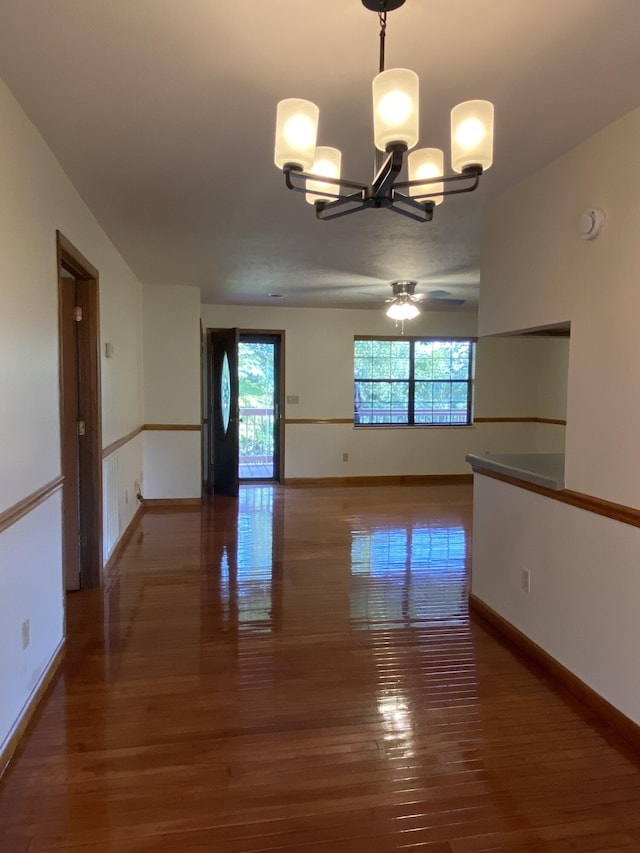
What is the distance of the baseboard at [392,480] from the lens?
24.6ft

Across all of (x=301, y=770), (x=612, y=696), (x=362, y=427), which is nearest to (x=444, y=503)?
(x=362, y=427)

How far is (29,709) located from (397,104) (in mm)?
2468

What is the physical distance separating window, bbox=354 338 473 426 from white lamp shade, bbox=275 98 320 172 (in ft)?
19.8

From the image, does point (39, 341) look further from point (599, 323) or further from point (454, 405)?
point (454, 405)

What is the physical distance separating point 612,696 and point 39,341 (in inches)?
109

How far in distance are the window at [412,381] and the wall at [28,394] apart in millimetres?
5058

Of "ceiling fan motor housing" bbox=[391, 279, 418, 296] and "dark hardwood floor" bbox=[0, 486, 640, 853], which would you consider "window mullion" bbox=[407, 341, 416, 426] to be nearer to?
"ceiling fan motor housing" bbox=[391, 279, 418, 296]

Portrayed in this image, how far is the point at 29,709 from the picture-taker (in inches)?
85.1

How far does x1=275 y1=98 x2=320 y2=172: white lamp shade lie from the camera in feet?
5.10

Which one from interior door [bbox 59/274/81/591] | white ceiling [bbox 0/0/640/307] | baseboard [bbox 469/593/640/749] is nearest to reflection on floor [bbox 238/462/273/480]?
interior door [bbox 59/274/81/591]

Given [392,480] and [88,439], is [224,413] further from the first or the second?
[88,439]

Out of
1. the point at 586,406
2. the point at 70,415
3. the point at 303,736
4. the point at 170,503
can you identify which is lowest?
the point at 303,736

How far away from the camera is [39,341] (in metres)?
2.35

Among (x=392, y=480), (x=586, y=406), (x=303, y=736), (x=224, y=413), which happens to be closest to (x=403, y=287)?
(x=224, y=413)
